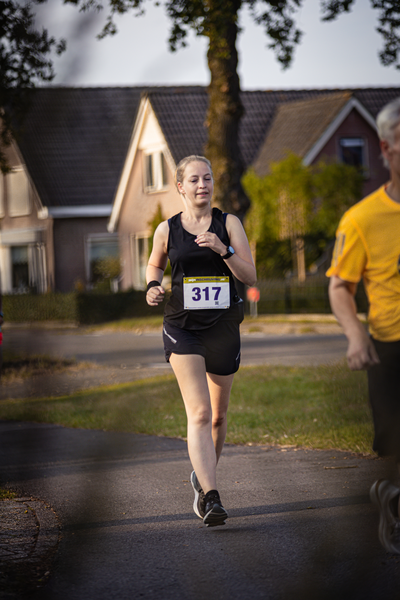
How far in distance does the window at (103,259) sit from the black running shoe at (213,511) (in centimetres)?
248

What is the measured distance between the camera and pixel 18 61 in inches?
38.5

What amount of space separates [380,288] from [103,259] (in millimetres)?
1584

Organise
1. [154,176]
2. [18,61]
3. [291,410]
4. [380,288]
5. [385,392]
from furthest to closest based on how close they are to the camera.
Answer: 1. [291,410]
2. [154,176]
3. [380,288]
4. [385,392]
5. [18,61]

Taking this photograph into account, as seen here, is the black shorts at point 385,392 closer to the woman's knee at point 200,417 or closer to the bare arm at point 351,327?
the bare arm at point 351,327

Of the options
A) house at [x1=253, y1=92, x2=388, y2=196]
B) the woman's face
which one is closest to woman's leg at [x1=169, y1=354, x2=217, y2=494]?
the woman's face

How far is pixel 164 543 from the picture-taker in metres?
3.80

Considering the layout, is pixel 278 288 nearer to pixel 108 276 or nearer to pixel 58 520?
pixel 58 520

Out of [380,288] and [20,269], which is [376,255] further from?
[20,269]

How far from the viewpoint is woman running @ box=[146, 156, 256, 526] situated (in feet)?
13.0

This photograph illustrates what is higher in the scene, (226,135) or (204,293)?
(226,135)

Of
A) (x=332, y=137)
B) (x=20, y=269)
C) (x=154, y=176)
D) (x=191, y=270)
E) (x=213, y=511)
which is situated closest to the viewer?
(x=20, y=269)

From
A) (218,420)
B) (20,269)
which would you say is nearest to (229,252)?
(218,420)

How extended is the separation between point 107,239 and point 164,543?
269cm

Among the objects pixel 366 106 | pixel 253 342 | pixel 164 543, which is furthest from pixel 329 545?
pixel 366 106
